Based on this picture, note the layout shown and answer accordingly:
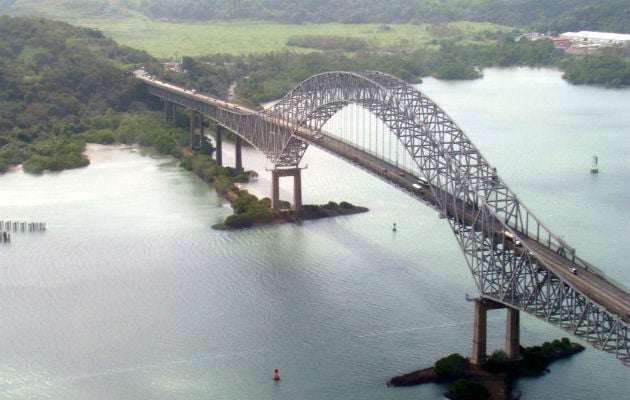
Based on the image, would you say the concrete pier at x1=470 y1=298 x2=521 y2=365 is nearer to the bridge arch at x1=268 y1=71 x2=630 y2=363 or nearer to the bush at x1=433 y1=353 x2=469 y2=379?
the bridge arch at x1=268 y1=71 x2=630 y2=363

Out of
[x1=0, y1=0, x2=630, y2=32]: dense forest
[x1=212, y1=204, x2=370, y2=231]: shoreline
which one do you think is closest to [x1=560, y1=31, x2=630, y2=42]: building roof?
[x1=0, y1=0, x2=630, y2=32]: dense forest

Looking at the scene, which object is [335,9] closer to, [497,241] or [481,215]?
[481,215]

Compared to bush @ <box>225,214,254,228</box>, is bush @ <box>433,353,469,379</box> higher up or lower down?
lower down

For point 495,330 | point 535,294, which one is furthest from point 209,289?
point 535,294

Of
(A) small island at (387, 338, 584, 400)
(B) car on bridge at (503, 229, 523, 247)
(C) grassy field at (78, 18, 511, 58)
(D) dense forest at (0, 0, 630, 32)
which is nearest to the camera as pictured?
(A) small island at (387, 338, 584, 400)

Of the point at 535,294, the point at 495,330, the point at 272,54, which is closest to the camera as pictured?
the point at 535,294

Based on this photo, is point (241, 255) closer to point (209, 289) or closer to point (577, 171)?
point (209, 289)
